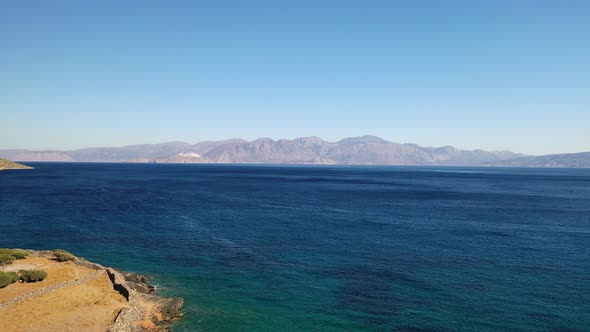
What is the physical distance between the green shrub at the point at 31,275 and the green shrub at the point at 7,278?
61cm

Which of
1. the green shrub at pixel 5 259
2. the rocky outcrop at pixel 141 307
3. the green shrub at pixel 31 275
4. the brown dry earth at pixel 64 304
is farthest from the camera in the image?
the green shrub at pixel 5 259

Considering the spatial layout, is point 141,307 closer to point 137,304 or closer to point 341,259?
point 137,304

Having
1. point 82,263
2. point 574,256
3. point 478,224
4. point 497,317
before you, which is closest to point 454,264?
point 497,317

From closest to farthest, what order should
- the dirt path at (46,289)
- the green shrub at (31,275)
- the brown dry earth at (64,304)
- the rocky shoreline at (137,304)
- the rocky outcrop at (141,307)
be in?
the brown dry earth at (64,304)
the rocky outcrop at (141,307)
the rocky shoreline at (137,304)
the dirt path at (46,289)
the green shrub at (31,275)

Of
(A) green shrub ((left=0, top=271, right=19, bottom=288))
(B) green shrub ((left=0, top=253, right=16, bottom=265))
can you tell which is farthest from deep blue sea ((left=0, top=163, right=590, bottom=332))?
(A) green shrub ((left=0, top=271, right=19, bottom=288))

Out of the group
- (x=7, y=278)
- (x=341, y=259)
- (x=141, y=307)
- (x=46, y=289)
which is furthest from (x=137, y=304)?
(x=341, y=259)

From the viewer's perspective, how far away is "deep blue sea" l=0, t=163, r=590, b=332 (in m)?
37.7

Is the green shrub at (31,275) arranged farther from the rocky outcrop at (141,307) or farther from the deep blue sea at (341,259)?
the deep blue sea at (341,259)

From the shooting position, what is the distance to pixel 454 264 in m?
54.1

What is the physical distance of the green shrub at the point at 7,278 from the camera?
3950 cm

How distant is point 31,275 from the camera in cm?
4184

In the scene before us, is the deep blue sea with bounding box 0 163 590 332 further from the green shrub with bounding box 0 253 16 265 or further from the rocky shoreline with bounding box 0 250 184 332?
the green shrub with bounding box 0 253 16 265

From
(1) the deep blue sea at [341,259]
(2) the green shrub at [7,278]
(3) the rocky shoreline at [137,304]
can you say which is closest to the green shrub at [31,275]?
(2) the green shrub at [7,278]

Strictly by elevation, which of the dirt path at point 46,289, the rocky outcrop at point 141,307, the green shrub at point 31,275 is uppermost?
the green shrub at point 31,275
